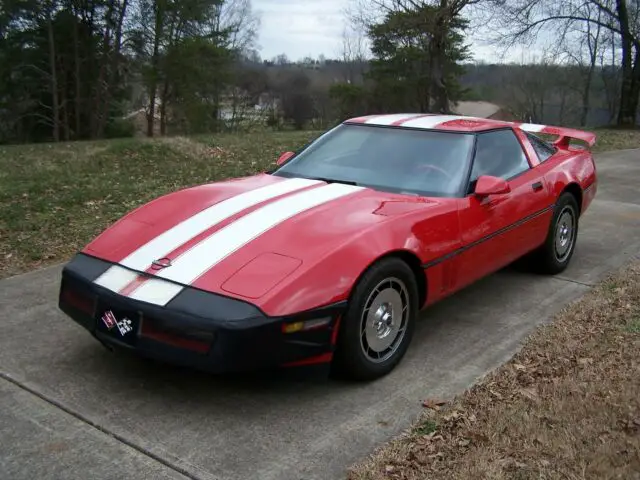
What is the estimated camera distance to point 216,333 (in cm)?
274

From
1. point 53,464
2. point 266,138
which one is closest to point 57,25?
point 266,138

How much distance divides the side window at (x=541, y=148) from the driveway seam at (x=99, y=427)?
3.69 metres

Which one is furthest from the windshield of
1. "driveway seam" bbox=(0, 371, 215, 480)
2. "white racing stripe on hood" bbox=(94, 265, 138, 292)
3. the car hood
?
"driveway seam" bbox=(0, 371, 215, 480)

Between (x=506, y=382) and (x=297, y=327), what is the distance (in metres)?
1.19

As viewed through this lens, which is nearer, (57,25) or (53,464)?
(53,464)

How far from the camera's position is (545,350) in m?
3.62

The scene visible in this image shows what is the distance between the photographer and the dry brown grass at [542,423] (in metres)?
2.48

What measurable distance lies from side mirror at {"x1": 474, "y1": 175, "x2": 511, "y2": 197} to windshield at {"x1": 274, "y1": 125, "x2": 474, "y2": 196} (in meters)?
0.13

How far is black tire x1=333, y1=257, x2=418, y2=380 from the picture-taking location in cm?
307

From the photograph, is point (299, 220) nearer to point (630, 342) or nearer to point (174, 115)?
point (630, 342)

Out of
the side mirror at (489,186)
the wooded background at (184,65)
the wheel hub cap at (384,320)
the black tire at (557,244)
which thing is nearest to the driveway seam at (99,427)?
the wheel hub cap at (384,320)

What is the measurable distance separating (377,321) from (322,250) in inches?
20.3

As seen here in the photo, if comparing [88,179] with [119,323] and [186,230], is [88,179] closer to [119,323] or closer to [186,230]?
[186,230]

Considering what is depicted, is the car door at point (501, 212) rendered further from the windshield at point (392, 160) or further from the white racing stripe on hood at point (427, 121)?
the white racing stripe on hood at point (427, 121)
